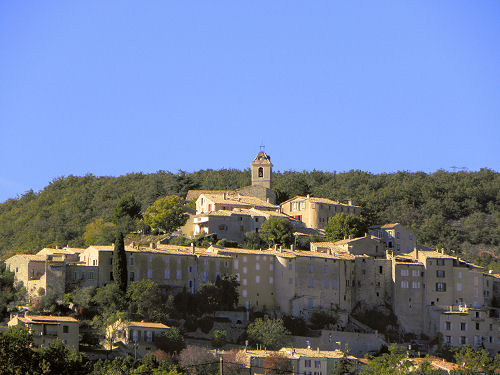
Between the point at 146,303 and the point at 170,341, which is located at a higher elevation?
the point at 146,303

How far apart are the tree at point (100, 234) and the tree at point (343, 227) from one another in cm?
1654

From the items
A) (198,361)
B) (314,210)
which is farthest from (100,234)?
(198,361)

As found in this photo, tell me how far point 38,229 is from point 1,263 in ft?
111

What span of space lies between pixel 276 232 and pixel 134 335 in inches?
790

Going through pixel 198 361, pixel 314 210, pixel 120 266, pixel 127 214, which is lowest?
pixel 198 361

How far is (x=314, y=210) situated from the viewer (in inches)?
3612

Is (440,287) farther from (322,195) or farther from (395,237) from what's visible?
(322,195)

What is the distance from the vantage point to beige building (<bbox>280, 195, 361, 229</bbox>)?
91625 mm

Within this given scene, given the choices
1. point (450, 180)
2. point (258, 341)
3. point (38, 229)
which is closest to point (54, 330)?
point (258, 341)

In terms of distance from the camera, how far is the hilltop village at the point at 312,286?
71375mm

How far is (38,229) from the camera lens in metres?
111

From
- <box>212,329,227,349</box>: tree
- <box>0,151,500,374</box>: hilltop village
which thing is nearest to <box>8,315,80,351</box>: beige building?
<box>0,151,500,374</box>: hilltop village

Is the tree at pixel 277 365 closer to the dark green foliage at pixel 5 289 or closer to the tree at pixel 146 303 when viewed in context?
the tree at pixel 146 303

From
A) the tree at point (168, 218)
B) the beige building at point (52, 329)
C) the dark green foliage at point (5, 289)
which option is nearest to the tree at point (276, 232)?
the tree at point (168, 218)
